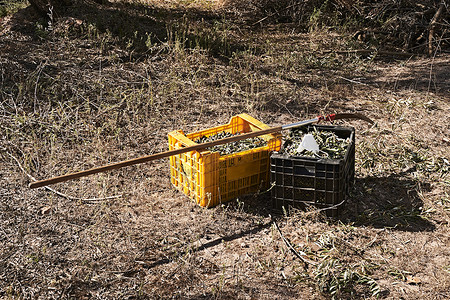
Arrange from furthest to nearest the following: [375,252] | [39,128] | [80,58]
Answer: [80,58] < [39,128] < [375,252]

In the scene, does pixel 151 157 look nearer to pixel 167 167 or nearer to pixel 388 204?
pixel 167 167

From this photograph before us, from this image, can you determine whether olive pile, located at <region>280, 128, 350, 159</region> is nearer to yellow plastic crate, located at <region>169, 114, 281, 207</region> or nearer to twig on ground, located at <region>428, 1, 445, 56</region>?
yellow plastic crate, located at <region>169, 114, 281, 207</region>

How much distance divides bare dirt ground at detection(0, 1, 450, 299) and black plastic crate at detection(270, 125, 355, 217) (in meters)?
0.12

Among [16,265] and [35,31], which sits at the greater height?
[35,31]

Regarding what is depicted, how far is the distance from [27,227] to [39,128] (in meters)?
1.62

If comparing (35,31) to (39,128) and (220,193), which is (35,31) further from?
(220,193)

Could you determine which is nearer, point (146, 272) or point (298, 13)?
point (146, 272)

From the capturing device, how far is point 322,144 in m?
4.09

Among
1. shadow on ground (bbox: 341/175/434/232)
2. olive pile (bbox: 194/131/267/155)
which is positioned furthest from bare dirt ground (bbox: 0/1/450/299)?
olive pile (bbox: 194/131/267/155)

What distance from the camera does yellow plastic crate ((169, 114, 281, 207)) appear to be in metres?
3.91

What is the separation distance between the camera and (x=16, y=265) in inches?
134

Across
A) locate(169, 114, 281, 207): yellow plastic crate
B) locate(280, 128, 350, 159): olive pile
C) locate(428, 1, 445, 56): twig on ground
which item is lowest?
locate(169, 114, 281, 207): yellow plastic crate

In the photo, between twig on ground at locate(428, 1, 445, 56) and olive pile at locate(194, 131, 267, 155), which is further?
twig on ground at locate(428, 1, 445, 56)

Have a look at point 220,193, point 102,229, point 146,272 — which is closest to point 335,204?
point 220,193
